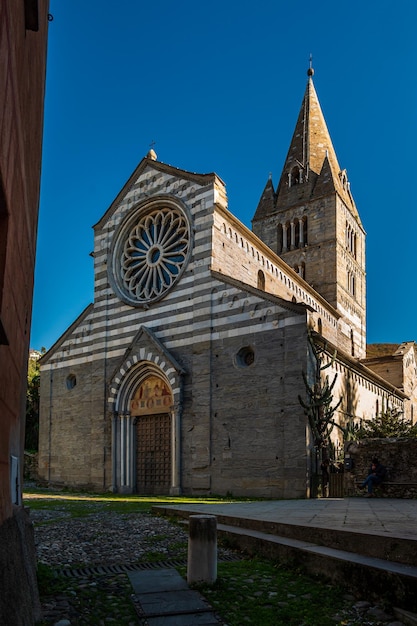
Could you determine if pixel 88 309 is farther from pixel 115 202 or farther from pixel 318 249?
pixel 318 249

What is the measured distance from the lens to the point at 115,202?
2947 cm

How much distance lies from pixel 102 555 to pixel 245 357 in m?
14.7

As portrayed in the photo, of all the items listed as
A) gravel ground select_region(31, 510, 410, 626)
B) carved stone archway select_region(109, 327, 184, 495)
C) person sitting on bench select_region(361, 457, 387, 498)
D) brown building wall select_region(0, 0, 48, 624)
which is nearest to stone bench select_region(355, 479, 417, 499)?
person sitting on bench select_region(361, 457, 387, 498)

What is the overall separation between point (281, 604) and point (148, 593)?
149 cm

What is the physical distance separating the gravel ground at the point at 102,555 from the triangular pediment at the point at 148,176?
609 inches

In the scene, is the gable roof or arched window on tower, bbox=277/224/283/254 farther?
arched window on tower, bbox=277/224/283/254

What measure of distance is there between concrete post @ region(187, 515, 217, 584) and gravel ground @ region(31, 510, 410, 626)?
0.78m

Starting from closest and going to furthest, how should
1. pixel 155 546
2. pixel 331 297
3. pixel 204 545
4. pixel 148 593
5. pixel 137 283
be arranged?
pixel 148 593
pixel 204 545
pixel 155 546
pixel 137 283
pixel 331 297

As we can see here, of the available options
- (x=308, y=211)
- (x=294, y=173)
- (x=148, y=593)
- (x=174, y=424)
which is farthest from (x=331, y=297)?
(x=148, y=593)

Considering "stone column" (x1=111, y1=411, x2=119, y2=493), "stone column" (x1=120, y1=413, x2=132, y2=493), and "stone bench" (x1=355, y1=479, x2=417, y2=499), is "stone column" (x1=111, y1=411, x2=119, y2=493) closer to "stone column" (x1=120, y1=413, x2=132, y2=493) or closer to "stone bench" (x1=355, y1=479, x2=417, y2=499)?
"stone column" (x1=120, y1=413, x2=132, y2=493)

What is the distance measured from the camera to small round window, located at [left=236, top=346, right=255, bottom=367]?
890 inches

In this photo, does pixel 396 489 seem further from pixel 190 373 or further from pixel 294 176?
pixel 294 176

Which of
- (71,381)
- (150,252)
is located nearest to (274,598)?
(150,252)

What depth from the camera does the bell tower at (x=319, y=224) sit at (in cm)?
3947
